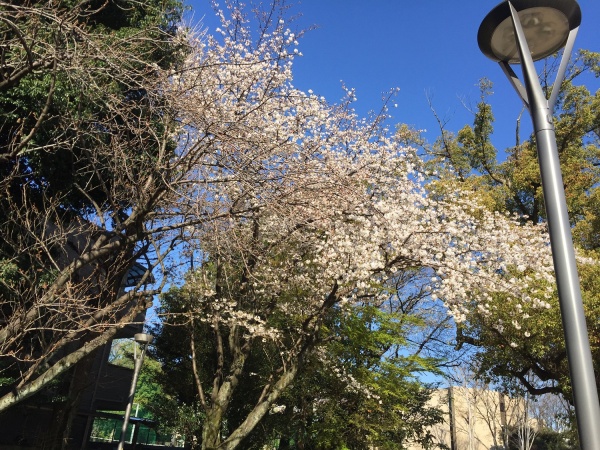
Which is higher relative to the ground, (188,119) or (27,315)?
(188,119)

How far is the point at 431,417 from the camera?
17.2 meters

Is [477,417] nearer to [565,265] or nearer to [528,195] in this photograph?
[528,195]

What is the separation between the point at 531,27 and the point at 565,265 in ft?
5.22

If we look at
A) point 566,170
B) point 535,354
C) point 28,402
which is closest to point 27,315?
point 28,402

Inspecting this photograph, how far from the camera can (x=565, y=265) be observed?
2.57 metres

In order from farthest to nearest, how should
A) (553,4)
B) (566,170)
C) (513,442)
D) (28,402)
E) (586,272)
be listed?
(513,442)
(566,170)
(28,402)
(586,272)
(553,4)

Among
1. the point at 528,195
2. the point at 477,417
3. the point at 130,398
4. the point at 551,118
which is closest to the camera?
the point at 551,118

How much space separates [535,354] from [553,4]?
1190cm

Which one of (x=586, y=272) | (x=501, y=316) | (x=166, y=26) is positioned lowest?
(x=501, y=316)

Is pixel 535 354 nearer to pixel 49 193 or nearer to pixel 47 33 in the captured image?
pixel 49 193

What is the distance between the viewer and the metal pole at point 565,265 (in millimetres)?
2326

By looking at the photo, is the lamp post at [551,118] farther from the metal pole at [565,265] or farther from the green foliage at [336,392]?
the green foliage at [336,392]

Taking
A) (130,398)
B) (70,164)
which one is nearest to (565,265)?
(70,164)

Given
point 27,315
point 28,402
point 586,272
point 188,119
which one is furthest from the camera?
point 28,402
